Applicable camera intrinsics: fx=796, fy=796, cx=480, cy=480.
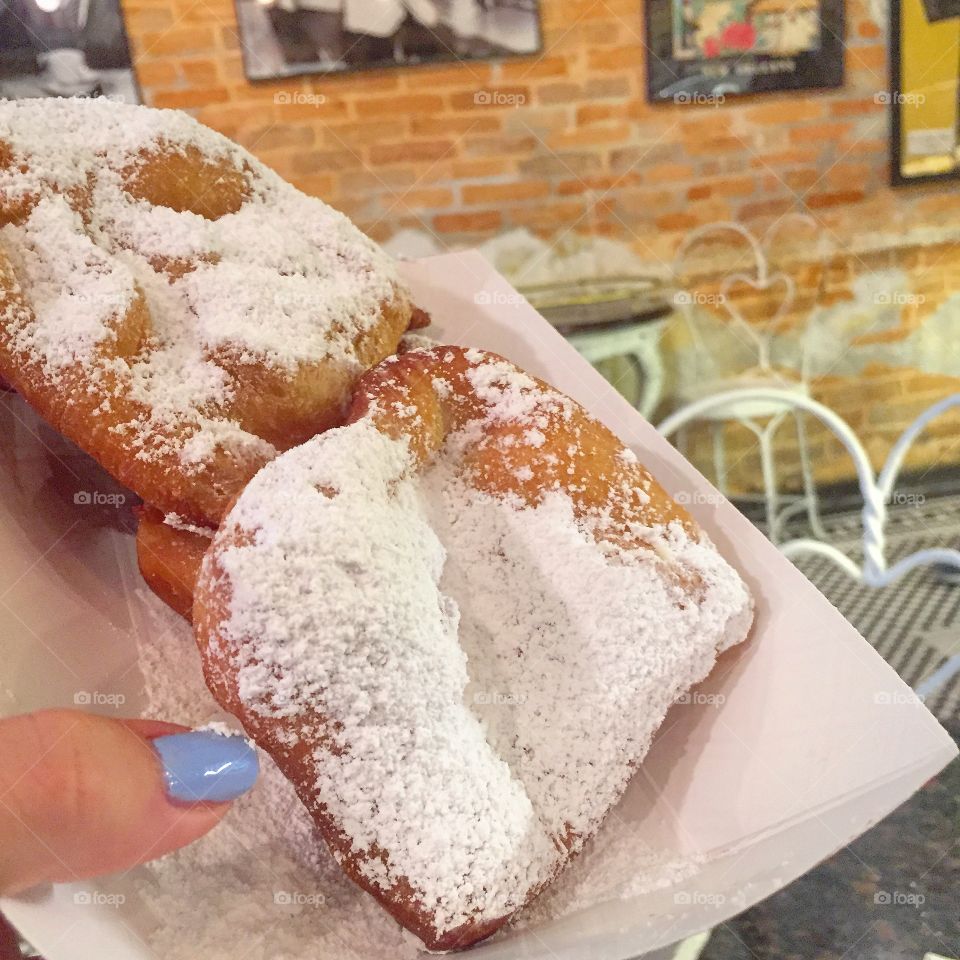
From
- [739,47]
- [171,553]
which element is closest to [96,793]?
[171,553]

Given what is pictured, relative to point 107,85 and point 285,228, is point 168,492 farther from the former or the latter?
point 107,85

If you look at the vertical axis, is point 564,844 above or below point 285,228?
below

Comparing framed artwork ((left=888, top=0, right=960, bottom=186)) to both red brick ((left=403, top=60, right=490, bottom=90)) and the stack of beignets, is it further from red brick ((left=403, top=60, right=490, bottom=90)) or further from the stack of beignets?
the stack of beignets

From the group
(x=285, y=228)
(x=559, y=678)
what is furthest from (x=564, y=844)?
(x=285, y=228)

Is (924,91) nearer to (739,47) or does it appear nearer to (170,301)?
(739,47)

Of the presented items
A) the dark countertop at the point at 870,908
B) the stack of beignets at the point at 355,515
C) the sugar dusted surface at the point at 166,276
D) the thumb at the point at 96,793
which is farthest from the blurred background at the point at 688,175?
the thumb at the point at 96,793

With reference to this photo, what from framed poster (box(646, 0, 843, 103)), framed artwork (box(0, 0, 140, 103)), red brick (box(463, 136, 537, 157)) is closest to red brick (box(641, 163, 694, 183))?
framed poster (box(646, 0, 843, 103))

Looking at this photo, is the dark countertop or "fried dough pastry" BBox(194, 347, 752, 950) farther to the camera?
the dark countertop
